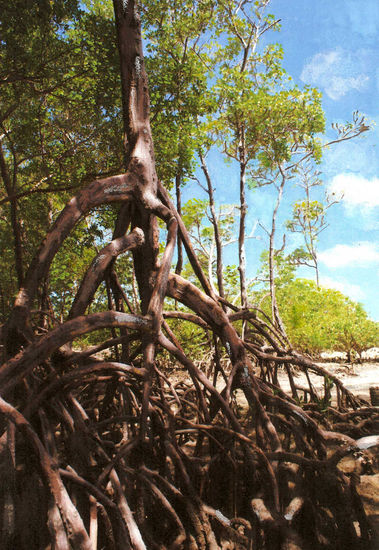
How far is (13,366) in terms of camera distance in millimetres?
1266

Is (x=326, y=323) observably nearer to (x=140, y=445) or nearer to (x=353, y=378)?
(x=353, y=378)

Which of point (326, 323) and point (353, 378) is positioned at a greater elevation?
point (326, 323)

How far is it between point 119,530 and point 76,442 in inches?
21.3

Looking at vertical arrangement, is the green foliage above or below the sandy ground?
above

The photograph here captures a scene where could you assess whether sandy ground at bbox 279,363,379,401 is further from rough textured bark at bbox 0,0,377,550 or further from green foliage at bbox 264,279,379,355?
rough textured bark at bbox 0,0,377,550

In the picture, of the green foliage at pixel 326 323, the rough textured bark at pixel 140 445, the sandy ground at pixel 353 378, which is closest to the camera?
the rough textured bark at pixel 140 445

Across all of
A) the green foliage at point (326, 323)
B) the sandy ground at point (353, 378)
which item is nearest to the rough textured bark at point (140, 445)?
the sandy ground at point (353, 378)

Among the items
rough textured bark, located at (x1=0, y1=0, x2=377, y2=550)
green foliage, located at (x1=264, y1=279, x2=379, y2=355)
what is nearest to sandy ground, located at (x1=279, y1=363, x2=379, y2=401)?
green foliage, located at (x1=264, y1=279, x2=379, y2=355)

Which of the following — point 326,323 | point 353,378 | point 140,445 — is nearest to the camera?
point 140,445

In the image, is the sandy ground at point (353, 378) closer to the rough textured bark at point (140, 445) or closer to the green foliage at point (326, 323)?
the green foliage at point (326, 323)

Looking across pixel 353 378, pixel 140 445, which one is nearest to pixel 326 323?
pixel 353 378

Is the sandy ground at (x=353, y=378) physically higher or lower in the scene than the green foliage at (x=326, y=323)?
lower

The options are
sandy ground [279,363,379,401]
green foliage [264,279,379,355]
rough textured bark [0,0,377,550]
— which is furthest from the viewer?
green foliage [264,279,379,355]

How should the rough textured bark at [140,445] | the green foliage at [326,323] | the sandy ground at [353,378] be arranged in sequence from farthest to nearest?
the green foliage at [326,323] → the sandy ground at [353,378] → the rough textured bark at [140,445]
